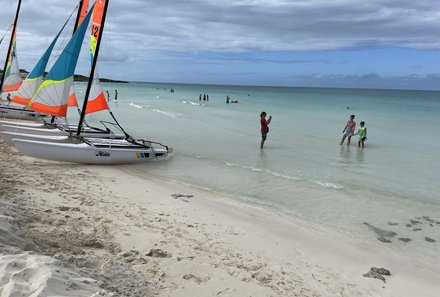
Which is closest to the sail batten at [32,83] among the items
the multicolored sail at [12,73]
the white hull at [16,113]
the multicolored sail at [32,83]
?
the multicolored sail at [32,83]

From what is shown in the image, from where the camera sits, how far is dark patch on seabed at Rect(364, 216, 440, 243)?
25.9 ft

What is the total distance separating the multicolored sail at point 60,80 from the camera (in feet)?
44.0

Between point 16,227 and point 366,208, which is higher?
point 16,227

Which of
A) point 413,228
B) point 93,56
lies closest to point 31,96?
point 93,56

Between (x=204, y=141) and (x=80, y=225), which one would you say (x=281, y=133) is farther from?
(x=80, y=225)

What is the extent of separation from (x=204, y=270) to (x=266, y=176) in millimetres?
7569

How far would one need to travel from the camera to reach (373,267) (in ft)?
20.9

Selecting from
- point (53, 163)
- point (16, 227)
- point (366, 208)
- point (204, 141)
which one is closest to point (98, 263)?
point (16, 227)

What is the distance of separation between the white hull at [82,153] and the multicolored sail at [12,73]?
1165 centimetres

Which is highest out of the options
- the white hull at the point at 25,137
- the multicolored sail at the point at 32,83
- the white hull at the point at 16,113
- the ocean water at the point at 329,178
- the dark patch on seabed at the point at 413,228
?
the multicolored sail at the point at 32,83

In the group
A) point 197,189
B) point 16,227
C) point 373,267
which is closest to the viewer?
point 16,227

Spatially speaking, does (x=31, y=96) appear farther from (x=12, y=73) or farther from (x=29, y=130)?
(x=12, y=73)

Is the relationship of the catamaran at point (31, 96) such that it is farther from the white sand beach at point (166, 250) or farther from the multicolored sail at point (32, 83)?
the white sand beach at point (166, 250)

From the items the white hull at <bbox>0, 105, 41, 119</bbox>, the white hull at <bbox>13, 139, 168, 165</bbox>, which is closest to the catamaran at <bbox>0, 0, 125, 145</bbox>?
the white hull at <bbox>13, 139, 168, 165</bbox>
